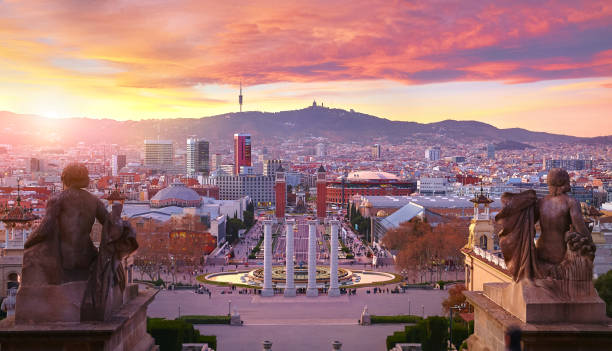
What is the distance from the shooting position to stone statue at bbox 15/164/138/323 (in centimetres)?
588

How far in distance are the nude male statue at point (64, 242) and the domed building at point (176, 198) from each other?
234 feet

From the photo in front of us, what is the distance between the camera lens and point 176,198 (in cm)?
7831

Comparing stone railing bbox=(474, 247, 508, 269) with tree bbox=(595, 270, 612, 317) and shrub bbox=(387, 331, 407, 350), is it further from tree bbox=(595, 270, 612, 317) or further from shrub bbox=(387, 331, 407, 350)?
shrub bbox=(387, 331, 407, 350)

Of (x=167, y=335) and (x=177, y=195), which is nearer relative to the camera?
(x=167, y=335)

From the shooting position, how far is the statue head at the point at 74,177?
6.21 m

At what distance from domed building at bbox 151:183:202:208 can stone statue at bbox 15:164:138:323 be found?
234ft

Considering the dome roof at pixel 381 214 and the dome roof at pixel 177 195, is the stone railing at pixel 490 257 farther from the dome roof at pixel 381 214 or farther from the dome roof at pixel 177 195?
the dome roof at pixel 177 195

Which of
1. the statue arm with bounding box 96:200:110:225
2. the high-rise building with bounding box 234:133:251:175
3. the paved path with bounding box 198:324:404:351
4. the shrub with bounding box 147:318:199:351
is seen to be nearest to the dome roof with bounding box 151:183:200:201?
the paved path with bounding box 198:324:404:351

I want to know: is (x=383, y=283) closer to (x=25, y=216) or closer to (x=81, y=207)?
(x=25, y=216)

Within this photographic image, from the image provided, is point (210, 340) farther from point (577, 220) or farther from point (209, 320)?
point (577, 220)

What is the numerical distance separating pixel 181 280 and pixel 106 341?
41103 millimetres

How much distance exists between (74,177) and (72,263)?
792 millimetres

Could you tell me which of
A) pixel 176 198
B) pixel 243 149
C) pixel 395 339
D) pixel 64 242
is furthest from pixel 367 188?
pixel 64 242

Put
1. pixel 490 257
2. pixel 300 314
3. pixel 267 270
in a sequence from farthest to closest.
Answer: pixel 267 270 → pixel 300 314 → pixel 490 257
